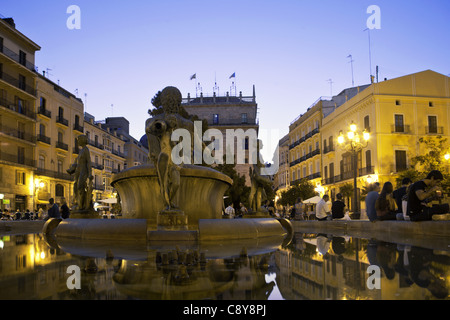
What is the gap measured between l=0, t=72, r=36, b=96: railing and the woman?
121 feet

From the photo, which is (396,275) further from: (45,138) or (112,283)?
(45,138)

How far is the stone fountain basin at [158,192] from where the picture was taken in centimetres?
708

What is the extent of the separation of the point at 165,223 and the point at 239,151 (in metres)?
62.2

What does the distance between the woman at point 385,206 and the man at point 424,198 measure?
56.3 inches

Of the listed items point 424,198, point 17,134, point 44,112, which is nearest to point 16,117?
point 17,134

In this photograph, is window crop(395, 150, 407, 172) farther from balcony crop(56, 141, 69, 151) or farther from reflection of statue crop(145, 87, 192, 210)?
reflection of statue crop(145, 87, 192, 210)

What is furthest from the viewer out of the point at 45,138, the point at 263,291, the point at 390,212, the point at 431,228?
the point at 45,138

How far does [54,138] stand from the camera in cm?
4481

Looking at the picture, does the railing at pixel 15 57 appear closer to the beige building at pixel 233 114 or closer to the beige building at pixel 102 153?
the beige building at pixel 102 153

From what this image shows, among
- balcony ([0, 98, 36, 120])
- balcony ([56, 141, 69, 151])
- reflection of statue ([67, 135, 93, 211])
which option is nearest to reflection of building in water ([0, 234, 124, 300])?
reflection of statue ([67, 135, 93, 211])

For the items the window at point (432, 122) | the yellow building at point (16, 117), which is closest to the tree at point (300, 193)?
the window at point (432, 122)
